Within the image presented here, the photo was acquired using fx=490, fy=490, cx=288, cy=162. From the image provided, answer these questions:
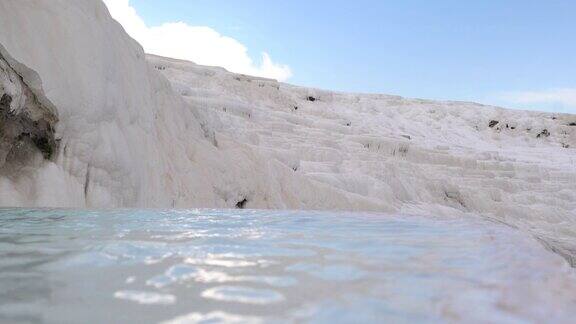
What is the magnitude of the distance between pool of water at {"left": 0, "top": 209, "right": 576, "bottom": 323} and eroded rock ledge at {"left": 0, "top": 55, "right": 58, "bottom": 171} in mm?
2294

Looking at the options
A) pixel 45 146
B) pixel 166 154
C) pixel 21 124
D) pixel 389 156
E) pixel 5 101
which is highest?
pixel 5 101

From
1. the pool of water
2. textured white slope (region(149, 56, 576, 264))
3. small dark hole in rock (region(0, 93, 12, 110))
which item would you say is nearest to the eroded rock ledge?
small dark hole in rock (region(0, 93, 12, 110))

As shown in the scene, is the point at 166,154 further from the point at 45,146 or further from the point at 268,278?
the point at 268,278

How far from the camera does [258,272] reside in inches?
89.1

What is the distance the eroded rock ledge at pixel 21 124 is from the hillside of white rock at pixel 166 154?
0.01 meters

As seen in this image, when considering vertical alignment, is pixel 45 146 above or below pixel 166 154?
above

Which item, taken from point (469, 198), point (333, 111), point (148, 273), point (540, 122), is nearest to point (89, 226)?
point (148, 273)

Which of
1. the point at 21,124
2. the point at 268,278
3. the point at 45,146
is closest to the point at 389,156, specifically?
the point at 45,146

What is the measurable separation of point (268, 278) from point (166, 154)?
22.1 feet

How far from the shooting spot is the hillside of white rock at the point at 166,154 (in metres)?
5.71

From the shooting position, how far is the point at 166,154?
854 centimetres

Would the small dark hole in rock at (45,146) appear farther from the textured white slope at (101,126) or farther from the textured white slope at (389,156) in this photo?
the textured white slope at (389,156)

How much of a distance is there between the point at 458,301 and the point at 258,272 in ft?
2.92

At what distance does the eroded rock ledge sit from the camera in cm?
525
